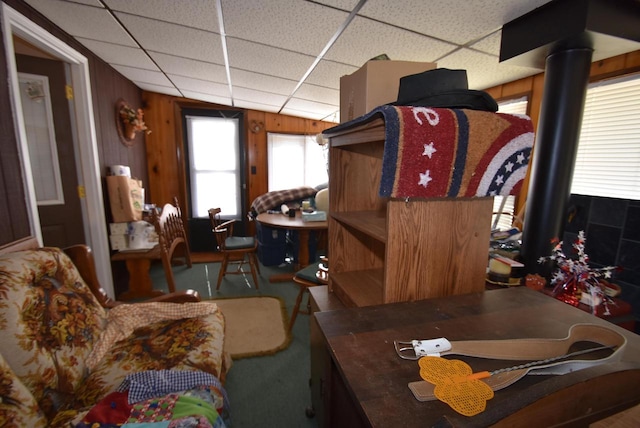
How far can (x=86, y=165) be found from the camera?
244 cm

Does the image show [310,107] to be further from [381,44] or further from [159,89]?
[381,44]

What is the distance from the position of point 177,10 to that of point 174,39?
0.53 metres

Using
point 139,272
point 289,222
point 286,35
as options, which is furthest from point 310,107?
point 139,272

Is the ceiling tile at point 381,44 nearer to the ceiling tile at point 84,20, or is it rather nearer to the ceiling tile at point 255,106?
the ceiling tile at point 84,20

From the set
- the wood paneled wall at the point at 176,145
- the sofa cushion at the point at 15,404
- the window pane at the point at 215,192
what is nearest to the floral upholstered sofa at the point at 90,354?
the sofa cushion at the point at 15,404

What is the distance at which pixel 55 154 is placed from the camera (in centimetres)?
239

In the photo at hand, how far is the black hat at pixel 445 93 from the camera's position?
944mm

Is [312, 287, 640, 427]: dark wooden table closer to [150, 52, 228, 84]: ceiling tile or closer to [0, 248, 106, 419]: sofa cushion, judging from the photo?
[0, 248, 106, 419]: sofa cushion

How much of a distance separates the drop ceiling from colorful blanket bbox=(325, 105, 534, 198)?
0.85m

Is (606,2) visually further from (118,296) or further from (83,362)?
(118,296)

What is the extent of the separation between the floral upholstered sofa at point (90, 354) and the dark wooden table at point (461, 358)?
66 centimetres

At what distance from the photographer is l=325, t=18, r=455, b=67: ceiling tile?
1656mm

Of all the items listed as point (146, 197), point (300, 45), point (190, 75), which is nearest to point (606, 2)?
point (300, 45)

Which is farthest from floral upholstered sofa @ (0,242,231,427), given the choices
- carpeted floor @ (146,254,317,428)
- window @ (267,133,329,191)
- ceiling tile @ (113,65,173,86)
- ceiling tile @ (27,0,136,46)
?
window @ (267,133,329,191)
